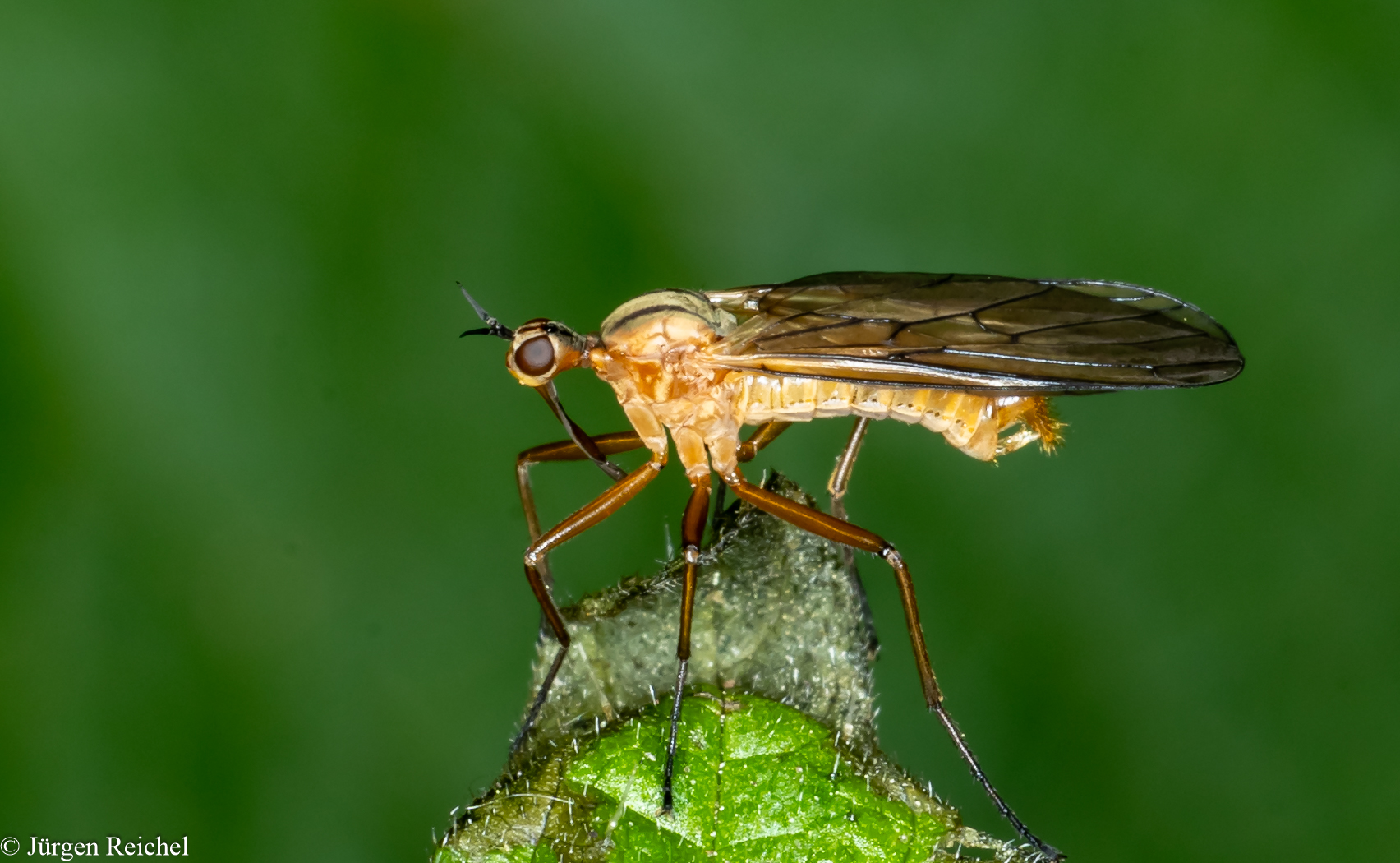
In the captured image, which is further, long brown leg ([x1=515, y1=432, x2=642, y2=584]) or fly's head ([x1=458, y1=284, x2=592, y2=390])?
long brown leg ([x1=515, y1=432, x2=642, y2=584])

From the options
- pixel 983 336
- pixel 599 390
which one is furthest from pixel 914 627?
pixel 599 390

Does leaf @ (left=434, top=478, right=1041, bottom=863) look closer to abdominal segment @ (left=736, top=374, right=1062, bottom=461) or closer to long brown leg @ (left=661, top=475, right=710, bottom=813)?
long brown leg @ (left=661, top=475, right=710, bottom=813)

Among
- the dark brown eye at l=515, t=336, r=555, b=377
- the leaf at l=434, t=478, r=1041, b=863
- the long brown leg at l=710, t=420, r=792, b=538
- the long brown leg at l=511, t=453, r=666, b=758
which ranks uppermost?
the dark brown eye at l=515, t=336, r=555, b=377

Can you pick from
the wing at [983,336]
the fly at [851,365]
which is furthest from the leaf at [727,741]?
the wing at [983,336]

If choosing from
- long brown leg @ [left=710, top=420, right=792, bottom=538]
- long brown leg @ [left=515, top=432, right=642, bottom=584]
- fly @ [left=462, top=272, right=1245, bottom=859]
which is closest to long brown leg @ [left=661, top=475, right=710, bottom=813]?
fly @ [left=462, top=272, right=1245, bottom=859]

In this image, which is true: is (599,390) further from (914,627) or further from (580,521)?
(914,627)

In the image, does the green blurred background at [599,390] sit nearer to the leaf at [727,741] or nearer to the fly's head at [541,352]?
the fly's head at [541,352]

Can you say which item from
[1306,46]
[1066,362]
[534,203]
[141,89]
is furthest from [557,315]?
[1306,46]
